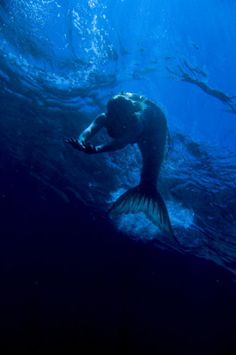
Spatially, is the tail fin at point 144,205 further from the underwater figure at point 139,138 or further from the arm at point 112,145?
the arm at point 112,145

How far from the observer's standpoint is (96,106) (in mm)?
12711

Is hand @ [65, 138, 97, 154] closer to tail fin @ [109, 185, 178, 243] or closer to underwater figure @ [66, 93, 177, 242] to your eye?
underwater figure @ [66, 93, 177, 242]

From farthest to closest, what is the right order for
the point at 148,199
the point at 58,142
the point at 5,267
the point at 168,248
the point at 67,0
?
the point at 5,267 → the point at 168,248 → the point at 58,142 → the point at 67,0 → the point at 148,199

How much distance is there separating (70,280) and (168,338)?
9.57m

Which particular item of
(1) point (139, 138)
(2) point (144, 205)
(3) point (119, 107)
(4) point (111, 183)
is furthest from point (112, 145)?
(4) point (111, 183)

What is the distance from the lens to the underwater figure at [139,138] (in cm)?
563

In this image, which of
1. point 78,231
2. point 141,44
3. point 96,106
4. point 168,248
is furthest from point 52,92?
point 78,231

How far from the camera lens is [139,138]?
6.63 meters

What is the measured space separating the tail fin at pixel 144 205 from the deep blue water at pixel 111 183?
4118 millimetres

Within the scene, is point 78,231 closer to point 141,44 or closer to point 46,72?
point 46,72

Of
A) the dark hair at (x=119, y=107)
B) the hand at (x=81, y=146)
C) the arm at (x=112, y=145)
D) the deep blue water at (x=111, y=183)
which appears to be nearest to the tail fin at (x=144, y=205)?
the arm at (x=112, y=145)

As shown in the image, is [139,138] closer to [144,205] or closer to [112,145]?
[112,145]

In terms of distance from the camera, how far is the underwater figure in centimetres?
563

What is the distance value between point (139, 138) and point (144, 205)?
74.3 inches
